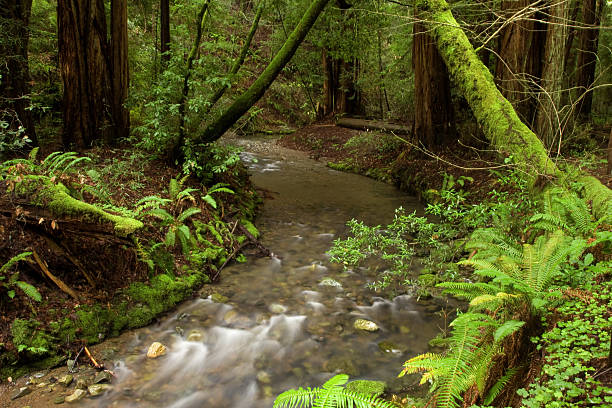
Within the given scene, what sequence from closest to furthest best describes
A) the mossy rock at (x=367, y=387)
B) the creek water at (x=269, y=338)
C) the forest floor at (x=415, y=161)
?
1. the mossy rock at (x=367, y=387)
2. the creek water at (x=269, y=338)
3. the forest floor at (x=415, y=161)

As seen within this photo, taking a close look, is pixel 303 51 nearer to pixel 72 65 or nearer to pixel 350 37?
pixel 350 37

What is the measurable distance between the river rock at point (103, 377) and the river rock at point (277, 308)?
199cm

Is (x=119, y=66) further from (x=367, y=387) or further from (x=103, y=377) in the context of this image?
(x=367, y=387)

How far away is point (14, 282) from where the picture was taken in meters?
3.89

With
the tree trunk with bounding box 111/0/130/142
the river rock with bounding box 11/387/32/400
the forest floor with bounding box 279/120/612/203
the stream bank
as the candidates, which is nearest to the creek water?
the stream bank

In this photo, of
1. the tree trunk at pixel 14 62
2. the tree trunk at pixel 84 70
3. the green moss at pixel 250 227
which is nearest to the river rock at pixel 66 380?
the green moss at pixel 250 227

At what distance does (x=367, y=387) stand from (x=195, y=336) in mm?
2091

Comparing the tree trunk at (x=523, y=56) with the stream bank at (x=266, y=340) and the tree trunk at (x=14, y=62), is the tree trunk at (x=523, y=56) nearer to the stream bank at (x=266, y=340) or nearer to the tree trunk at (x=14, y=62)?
the stream bank at (x=266, y=340)

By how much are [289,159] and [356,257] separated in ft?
36.5

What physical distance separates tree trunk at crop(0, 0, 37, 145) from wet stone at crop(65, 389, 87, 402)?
4.61 metres

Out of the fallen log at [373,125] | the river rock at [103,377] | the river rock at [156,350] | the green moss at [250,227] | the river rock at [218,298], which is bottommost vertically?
the river rock at [156,350]

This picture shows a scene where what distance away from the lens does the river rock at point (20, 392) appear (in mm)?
3378

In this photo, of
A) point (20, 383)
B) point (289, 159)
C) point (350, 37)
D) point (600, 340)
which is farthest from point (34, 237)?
point (350, 37)

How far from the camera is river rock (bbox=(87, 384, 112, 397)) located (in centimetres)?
354
